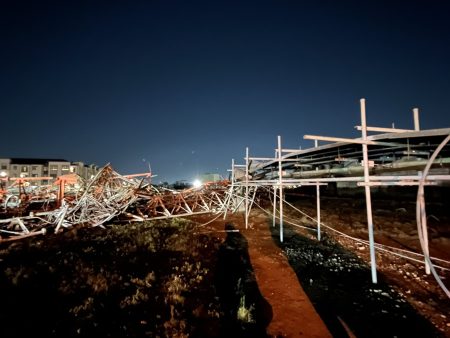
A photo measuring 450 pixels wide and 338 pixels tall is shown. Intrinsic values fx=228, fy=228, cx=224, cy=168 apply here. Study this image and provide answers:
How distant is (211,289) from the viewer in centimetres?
604

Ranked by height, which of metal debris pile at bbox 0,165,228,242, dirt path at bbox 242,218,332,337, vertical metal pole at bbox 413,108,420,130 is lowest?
dirt path at bbox 242,218,332,337

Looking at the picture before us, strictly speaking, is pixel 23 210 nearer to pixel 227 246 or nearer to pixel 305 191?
pixel 227 246

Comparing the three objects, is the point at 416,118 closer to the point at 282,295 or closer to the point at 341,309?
the point at 341,309

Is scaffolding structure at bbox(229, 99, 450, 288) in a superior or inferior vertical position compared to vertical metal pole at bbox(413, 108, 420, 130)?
inferior

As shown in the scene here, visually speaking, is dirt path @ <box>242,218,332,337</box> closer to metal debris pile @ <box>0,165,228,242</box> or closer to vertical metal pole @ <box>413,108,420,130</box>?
vertical metal pole @ <box>413,108,420,130</box>

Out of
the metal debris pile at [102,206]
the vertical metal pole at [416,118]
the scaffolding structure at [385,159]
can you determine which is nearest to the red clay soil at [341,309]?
the scaffolding structure at [385,159]

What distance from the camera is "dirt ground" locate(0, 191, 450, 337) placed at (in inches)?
177

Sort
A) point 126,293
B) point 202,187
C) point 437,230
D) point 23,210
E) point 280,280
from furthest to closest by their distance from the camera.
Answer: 1. point 202,187
2. point 23,210
3. point 437,230
4. point 280,280
5. point 126,293

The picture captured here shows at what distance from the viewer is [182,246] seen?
9453 millimetres

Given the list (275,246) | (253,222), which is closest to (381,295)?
(275,246)

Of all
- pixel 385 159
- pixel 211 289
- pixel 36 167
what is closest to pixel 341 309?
pixel 211 289

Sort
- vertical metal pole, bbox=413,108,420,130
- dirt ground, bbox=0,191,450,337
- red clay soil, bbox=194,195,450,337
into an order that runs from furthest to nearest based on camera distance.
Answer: vertical metal pole, bbox=413,108,420,130 < red clay soil, bbox=194,195,450,337 < dirt ground, bbox=0,191,450,337

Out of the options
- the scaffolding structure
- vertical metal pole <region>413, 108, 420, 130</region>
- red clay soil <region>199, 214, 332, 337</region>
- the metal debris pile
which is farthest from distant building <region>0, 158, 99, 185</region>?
vertical metal pole <region>413, 108, 420, 130</region>

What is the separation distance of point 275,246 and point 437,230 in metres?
8.26
